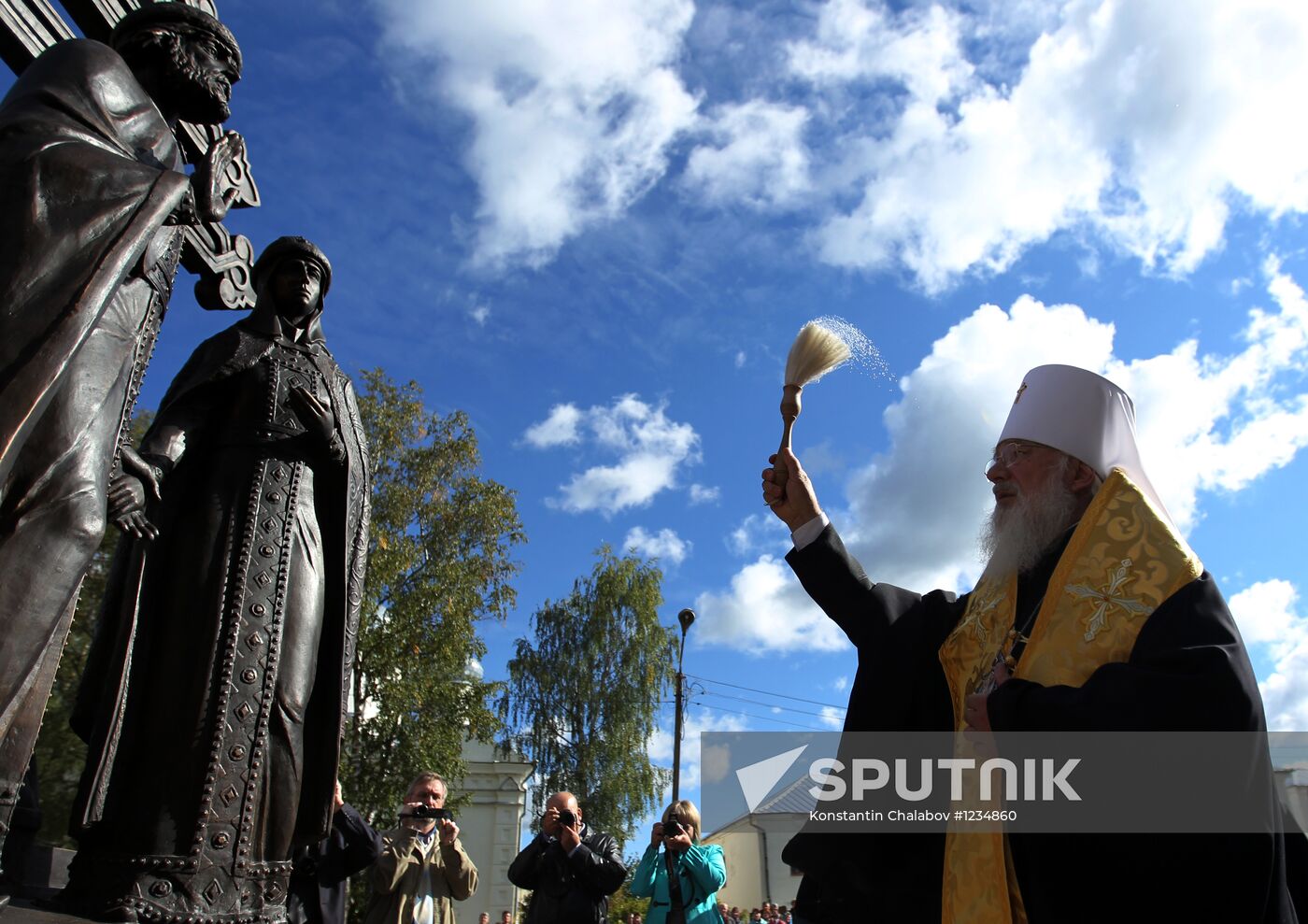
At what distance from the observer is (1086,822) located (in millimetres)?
2449

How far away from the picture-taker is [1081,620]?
9.09ft

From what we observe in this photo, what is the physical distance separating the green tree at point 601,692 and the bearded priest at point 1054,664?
25.6 m

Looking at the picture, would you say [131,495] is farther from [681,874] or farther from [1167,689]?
[681,874]

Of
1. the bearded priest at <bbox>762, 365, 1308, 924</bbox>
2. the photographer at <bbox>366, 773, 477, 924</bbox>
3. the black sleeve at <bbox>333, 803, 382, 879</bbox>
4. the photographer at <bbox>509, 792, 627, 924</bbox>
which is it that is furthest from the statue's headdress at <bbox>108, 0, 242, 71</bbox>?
the photographer at <bbox>509, 792, 627, 924</bbox>

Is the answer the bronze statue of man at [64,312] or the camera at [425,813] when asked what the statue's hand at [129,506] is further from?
the camera at [425,813]

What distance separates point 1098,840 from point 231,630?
8.23 ft

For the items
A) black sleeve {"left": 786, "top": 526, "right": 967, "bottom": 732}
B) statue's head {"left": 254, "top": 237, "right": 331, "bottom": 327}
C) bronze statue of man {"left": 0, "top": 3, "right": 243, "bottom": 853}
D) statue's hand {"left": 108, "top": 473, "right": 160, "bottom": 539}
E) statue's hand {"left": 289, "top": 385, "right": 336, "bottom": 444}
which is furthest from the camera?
statue's head {"left": 254, "top": 237, "right": 331, "bottom": 327}

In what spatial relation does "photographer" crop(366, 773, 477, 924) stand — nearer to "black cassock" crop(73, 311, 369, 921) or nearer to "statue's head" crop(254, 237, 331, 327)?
"black cassock" crop(73, 311, 369, 921)

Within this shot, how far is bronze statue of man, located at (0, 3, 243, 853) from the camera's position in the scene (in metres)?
2.09

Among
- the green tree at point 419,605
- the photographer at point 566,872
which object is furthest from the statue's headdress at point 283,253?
the green tree at point 419,605

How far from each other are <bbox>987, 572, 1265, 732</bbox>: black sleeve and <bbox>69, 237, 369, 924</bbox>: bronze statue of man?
2.13m

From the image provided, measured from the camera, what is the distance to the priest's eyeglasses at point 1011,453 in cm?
350

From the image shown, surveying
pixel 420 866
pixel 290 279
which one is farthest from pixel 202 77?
pixel 420 866

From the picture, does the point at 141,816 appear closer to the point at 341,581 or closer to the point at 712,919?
the point at 341,581
